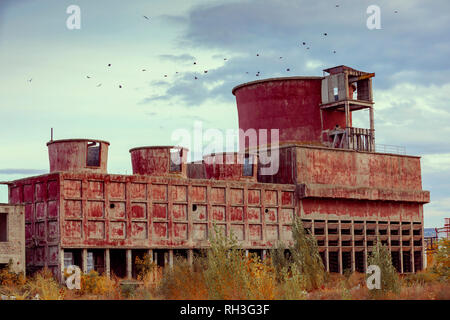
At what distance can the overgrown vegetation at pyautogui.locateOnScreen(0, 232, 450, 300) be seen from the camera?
18.5 m

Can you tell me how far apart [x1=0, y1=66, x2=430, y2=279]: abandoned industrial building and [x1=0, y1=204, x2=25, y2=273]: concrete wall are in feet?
3.07

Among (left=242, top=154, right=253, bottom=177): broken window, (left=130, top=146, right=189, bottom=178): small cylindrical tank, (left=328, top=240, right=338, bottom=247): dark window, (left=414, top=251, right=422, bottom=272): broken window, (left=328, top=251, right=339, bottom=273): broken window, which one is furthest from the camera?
(left=414, top=251, right=422, bottom=272): broken window

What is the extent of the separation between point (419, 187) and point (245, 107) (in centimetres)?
1313

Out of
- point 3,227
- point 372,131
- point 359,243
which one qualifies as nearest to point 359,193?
point 359,243

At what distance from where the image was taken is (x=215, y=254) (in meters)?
19.0

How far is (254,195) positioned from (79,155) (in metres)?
10.00

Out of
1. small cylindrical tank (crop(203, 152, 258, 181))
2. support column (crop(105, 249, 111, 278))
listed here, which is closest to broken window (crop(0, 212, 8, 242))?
support column (crop(105, 249, 111, 278))

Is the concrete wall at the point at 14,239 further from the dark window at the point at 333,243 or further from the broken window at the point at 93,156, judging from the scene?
the dark window at the point at 333,243

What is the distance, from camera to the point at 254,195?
38.2 m

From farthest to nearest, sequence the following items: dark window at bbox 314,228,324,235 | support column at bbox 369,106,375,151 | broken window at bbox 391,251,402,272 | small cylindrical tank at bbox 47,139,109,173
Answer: support column at bbox 369,106,375,151 < broken window at bbox 391,251,402,272 < dark window at bbox 314,228,324,235 < small cylindrical tank at bbox 47,139,109,173

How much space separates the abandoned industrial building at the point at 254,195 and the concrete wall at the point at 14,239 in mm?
937

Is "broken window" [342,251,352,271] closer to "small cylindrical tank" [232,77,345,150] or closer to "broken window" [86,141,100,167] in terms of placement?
"small cylindrical tank" [232,77,345,150]
